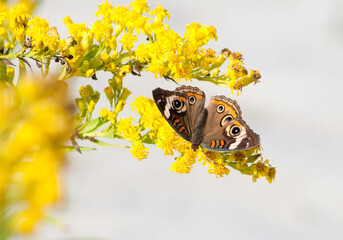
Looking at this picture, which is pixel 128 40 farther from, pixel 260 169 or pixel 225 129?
pixel 260 169

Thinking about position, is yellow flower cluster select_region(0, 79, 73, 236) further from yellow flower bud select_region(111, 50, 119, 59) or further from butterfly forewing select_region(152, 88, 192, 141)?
yellow flower bud select_region(111, 50, 119, 59)

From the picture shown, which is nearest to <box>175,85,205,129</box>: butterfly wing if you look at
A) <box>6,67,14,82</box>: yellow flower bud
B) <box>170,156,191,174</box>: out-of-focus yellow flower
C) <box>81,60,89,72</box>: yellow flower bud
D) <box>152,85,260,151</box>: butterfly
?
<box>152,85,260,151</box>: butterfly

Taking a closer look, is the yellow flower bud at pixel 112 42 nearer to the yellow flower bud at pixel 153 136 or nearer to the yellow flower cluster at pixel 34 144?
the yellow flower bud at pixel 153 136

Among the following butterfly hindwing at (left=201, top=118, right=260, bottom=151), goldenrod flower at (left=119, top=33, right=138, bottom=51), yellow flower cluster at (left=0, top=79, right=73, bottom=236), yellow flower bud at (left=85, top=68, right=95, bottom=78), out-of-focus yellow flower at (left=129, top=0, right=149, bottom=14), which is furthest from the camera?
out-of-focus yellow flower at (left=129, top=0, right=149, bottom=14)

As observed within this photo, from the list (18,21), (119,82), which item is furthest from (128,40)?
(18,21)

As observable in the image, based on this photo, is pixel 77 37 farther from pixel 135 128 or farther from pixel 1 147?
pixel 1 147

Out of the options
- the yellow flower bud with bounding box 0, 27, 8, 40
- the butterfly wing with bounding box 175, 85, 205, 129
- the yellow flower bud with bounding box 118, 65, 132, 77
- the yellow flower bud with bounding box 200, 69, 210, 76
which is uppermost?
the yellow flower bud with bounding box 200, 69, 210, 76

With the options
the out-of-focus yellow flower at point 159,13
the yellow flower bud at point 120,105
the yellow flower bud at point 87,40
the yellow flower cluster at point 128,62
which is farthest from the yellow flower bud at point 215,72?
the yellow flower bud at point 87,40
